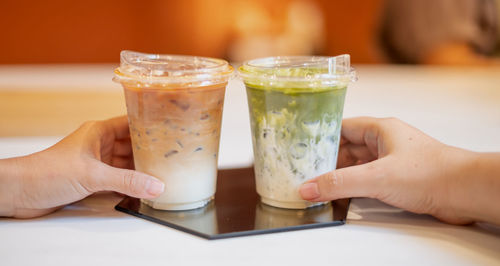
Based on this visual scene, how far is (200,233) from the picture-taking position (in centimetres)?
84

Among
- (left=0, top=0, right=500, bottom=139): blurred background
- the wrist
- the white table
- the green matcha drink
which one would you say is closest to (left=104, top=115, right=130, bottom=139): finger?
the white table

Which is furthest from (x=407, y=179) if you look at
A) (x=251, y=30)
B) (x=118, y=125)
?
(x=251, y=30)

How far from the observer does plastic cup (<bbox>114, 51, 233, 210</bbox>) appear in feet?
2.86

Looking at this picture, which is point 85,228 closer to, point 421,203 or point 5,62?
point 421,203

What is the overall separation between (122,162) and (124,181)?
253 millimetres

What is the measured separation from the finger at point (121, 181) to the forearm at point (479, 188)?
548 mm

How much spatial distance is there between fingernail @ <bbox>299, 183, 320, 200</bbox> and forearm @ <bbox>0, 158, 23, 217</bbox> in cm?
52

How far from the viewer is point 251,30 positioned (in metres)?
3.68

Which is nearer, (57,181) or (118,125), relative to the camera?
(57,181)

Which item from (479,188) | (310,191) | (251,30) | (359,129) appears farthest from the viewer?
(251,30)

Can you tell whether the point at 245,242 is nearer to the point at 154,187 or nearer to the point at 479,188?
the point at 154,187

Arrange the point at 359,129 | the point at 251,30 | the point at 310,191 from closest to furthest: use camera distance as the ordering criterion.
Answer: the point at 310,191
the point at 359,129
the point at 251,30

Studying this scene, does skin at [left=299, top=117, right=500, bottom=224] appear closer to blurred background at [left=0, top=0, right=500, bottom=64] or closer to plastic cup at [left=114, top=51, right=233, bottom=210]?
plastic cup at [left=114, top=51, right=233, bottom=210]

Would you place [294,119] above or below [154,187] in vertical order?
above
